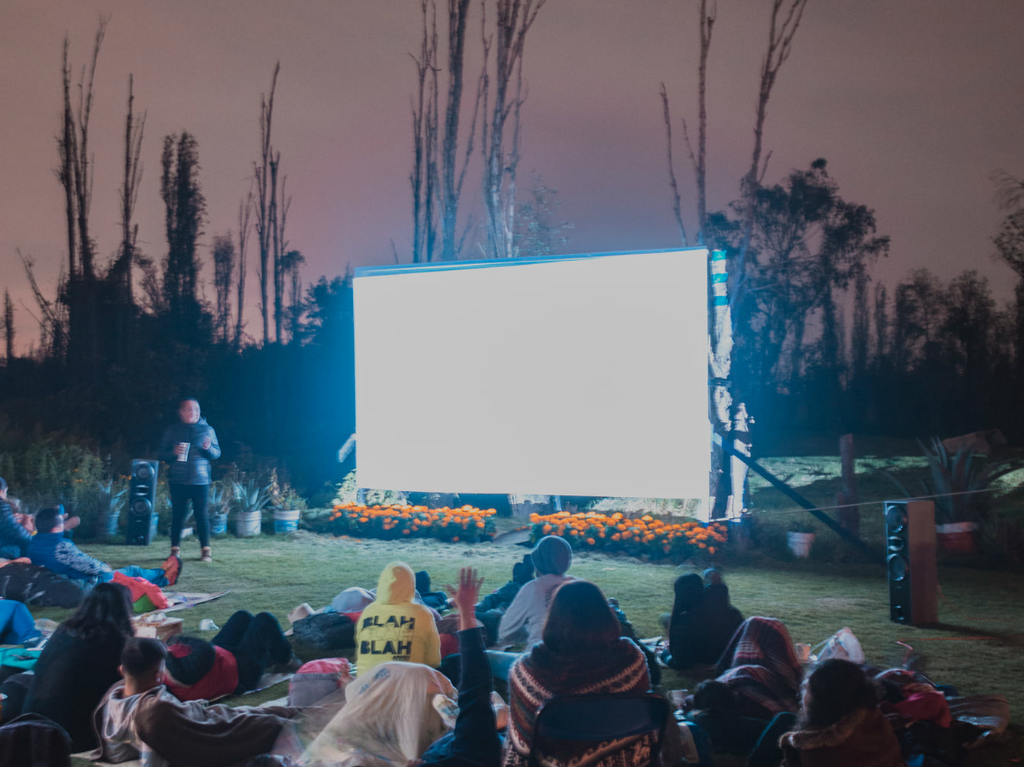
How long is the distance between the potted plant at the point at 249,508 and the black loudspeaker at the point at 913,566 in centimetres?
714

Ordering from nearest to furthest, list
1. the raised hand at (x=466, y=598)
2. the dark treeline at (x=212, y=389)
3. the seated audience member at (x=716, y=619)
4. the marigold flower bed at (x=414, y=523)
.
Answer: the raised hand at (x=466, y=598) → the seated audience member at (x=716, y=619) → the marigold flower bed at (x=414, y=523) → the dark treeline at (x=212, y=389)

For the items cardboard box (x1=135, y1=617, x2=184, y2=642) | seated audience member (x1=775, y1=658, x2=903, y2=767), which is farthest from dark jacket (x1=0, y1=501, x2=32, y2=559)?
seated audience member (x1=775, y1=658, x2=903, y2=767)

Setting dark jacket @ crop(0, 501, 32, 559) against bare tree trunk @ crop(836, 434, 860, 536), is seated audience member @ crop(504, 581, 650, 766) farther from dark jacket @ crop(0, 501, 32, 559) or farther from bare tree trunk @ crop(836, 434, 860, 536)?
bare tree trunk @ crop(836, 434, 860, 536)

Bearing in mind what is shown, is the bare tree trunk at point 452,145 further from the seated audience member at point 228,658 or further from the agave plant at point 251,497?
the seated audience member at point 228,658

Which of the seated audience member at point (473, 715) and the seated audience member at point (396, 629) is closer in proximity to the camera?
the seated audience member at point (473, 715)

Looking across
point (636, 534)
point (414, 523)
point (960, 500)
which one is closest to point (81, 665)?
point (636, 534)

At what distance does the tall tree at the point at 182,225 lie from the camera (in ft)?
60.8

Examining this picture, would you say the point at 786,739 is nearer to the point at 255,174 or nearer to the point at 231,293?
the point at 255,174

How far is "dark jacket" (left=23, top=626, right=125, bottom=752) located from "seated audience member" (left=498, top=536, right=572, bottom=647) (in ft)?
6.76

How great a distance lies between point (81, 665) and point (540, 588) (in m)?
2.25

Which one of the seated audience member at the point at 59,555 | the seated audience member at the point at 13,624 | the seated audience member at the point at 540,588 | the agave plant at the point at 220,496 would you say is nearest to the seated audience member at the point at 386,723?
the seated audience member at the point at 540,588

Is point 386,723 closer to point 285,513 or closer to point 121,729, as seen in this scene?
point 121,729

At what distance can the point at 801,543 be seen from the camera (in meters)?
8.39

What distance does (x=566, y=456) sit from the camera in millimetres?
6977
